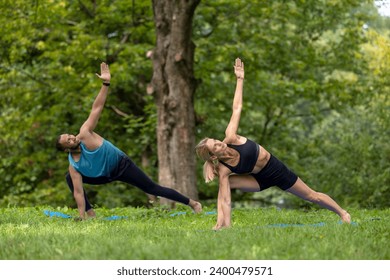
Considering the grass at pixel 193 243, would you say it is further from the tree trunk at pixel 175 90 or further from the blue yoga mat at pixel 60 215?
the tree trunk at pixel 175 90

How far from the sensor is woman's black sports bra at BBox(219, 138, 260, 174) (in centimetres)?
856

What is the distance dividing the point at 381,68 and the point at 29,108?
12839 mm

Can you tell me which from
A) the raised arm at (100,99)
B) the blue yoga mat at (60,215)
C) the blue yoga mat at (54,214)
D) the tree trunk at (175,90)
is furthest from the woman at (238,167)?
the tree trunk at (175,90)

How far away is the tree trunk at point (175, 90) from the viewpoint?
15438 mm

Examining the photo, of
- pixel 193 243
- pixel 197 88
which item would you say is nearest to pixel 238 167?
pixel 193 243

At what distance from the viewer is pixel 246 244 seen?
6.51 metres

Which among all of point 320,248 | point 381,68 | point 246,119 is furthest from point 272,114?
point 320,248

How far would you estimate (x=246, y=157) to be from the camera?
28.1 feet

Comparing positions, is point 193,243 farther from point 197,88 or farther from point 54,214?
point 197,88

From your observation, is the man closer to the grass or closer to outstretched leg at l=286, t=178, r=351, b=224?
the grass

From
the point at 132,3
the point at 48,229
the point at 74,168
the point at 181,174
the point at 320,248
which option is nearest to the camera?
the point at 320,248

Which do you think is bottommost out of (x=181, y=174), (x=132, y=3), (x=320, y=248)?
(x=181, y=174)

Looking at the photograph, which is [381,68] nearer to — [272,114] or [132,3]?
[272,114]

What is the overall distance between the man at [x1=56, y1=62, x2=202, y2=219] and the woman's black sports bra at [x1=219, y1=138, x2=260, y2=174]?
2474 mm
